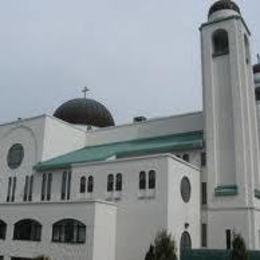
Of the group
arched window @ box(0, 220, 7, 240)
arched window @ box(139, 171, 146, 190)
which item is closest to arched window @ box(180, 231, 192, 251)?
arched window @ box(139, 171, 146, 190)

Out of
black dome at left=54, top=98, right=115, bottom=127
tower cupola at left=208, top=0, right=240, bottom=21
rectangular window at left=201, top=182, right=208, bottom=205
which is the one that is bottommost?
rectangular window at left=201, top=182, right=208, bottom=205

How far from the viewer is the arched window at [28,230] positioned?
31.5 m

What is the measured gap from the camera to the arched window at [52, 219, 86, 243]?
29.1 m

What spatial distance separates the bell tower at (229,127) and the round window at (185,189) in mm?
1797

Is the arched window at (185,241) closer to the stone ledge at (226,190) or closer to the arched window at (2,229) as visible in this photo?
the stone ledge at (226,190)

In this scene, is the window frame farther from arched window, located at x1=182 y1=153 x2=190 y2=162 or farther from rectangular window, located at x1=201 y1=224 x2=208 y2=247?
rectangular window, located at x1=201 y1=224 x2=208 y2=247

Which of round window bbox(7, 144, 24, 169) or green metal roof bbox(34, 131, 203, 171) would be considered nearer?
green metal roof bbox(34, 131, 203, 171)

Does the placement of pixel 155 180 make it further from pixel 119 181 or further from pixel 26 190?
pixel 26 190

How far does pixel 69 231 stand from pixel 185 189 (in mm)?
8589

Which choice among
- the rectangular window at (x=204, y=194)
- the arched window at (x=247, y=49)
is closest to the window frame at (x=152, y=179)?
the rectangular window at (x=204, y=194)

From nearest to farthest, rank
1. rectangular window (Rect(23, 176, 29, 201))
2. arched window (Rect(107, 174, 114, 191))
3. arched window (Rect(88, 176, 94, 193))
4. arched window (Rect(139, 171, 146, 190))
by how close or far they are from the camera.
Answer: arched window (Rect(139, 171, 146, 190))
arched window (Rect(107, 174, 114, 191))
arched window (Rect(88, 176, 94, 193))
rectangular window (Rect(23, 176, 29, 201))

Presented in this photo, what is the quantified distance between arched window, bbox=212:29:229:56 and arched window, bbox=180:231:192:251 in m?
14.7

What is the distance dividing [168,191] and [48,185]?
42.6ft

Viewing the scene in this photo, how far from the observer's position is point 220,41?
37125 mm
